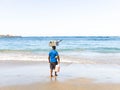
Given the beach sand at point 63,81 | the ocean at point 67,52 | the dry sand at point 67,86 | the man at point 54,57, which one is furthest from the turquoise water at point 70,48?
the dry sand at point 67,86

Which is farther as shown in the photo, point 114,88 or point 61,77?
point 61,77

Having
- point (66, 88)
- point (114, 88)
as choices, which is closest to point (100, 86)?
point (114, 88)

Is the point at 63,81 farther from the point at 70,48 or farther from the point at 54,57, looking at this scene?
the point at 70,48

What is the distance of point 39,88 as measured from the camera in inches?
382

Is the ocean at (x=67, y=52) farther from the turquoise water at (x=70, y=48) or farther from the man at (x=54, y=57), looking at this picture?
the man at (x=54, y=57)

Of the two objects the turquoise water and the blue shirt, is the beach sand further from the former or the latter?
the turquoise water

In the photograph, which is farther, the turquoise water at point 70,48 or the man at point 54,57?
the turquoise water at point 70,48

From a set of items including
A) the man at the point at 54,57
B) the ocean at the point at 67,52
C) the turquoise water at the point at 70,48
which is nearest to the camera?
the man at the point at 54,57

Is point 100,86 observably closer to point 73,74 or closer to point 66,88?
point 66,88

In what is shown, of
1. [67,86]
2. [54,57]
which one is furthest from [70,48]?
[67,86]

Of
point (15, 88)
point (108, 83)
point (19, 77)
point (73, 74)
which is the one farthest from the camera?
point (73, 74)

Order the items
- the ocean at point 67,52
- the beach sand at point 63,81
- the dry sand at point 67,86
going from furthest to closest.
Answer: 1. the ocean at point 67,52
2. the beach sand at point 63,81
3. the dry sand at point 67,86

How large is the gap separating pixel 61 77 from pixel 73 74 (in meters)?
0.98

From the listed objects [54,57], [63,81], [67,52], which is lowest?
[67,52]
